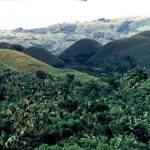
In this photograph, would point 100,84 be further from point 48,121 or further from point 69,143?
point 69,143

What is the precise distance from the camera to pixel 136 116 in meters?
127

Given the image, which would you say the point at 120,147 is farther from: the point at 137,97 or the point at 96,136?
the point at 137,97

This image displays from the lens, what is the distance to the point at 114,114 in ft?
419

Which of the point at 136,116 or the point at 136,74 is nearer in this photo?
the point at 136,116

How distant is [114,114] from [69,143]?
2790cm

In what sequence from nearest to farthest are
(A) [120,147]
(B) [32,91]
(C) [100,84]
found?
(A) [120,147], (B) [32,91], (C) [100,84]

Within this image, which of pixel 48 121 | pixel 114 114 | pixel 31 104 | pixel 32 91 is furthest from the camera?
pixel 32 91

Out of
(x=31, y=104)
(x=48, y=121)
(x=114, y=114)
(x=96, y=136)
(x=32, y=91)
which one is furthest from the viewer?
(x=32, y=91)

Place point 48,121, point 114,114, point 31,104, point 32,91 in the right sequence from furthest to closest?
point 32,91 < point 31,104 < point 114,114 < point 48,121

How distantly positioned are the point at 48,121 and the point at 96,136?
50.7ft

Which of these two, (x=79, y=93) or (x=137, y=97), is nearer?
(x=137, y=97)

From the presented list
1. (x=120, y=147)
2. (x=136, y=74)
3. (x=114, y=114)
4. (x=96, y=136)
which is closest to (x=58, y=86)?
(x=136, y=74)

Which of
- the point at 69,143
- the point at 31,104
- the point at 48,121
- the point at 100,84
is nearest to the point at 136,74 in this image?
the point at 100,84

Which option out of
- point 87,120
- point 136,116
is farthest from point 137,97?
point 87,120
